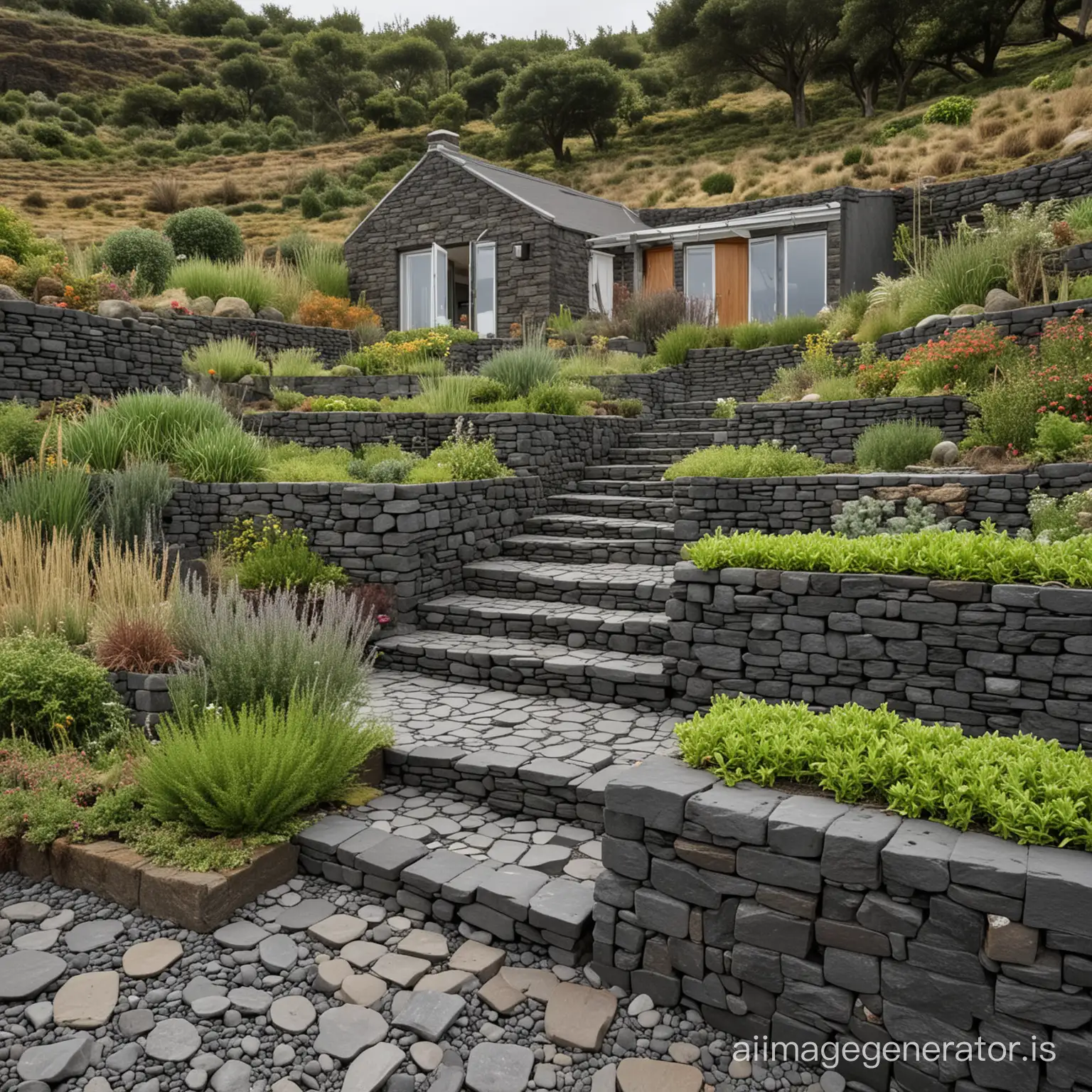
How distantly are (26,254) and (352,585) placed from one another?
9.37m

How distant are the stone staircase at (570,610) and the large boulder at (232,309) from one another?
26.9 feet

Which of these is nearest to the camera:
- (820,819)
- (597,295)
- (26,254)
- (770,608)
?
(820,819)

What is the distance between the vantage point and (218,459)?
8.53 meters

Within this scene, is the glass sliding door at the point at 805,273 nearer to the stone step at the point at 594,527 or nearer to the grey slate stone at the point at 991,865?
the stone step at the point at 594,527

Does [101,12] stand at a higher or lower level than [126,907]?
higher

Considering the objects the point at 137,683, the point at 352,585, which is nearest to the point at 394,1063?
the point at 137,683

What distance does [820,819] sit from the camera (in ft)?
9.57

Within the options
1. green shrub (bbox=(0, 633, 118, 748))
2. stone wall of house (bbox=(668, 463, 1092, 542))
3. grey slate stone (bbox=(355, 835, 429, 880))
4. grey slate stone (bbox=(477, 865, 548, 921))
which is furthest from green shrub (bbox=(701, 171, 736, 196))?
grey slate stone (bbox=(477, 865, 548, 921))

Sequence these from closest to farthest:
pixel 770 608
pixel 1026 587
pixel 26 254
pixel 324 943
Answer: pixel 324 943 → pixel 1026 587 → pixel 770 608 → pixel 26 254

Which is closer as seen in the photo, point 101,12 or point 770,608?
point 770,608

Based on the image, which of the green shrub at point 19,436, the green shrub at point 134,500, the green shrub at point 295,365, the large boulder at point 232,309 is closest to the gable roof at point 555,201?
the large boulder at point 232,309

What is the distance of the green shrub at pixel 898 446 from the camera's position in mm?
8094

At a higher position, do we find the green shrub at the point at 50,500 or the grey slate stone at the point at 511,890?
the green shrub at the point at 50,500

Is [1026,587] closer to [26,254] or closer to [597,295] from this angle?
[26,254]
